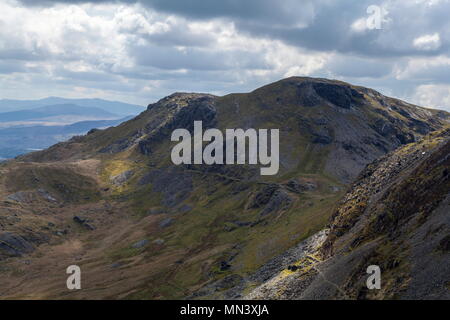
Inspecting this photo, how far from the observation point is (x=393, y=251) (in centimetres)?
7675

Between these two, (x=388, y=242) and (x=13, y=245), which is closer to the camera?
(x=388, y=242)

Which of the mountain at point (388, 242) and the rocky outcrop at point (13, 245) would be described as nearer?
the mountain at point (388, 242)

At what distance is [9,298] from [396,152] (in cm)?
13726

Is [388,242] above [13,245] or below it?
above

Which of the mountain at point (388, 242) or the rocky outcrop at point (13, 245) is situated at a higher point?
the mountain at point (388, 242)

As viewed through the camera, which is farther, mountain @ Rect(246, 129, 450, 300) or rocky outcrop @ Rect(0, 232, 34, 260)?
rocky outcrop @ Rect(0, 232, 34, 260)

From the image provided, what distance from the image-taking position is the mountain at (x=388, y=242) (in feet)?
222

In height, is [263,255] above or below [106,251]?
above

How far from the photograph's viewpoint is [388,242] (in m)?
81.1

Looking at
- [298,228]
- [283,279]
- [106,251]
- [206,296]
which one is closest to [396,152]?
[298,228]

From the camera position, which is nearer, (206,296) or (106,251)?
(206,296)

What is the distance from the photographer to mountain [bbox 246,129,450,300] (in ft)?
222

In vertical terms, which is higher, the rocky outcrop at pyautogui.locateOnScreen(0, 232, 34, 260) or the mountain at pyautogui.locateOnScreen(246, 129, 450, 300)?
the mountain at pyautogui.locateOnScreen(246, 129, 450, 300)

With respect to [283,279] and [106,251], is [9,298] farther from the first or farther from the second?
[283,279]
